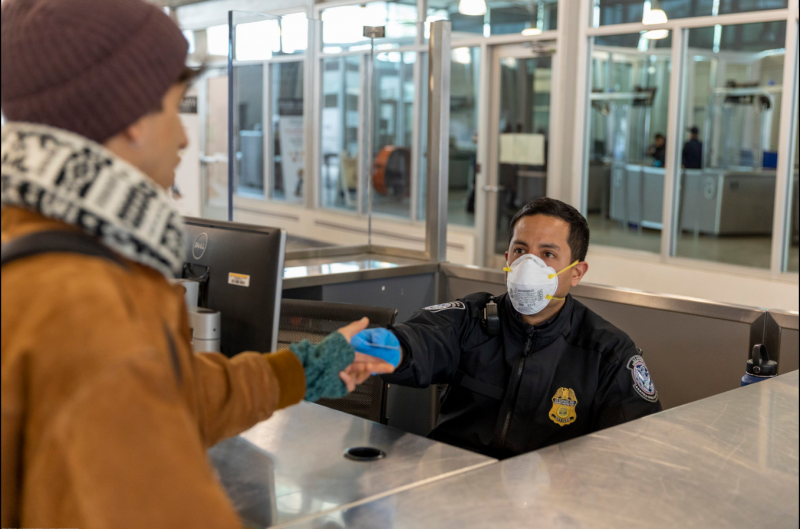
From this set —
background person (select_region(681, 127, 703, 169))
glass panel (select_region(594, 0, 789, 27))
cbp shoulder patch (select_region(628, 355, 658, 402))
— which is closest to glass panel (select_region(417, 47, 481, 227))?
glass panel (select_region(594, 0, 789, 27))

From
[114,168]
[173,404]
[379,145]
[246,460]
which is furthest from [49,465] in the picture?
[379,145]

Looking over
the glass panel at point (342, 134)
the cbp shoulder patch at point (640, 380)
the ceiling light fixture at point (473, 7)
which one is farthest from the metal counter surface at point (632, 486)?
the ceiling light fixture at point (473, 7)

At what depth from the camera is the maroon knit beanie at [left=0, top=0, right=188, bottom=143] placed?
0.60 m

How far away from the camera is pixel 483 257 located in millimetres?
6773

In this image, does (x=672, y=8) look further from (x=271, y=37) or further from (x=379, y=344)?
(x=379, y=344)

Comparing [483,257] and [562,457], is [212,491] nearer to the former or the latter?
[562,457]

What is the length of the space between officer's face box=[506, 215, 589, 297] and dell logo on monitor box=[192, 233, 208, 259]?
737 mm

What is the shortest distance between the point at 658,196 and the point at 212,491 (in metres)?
5.77

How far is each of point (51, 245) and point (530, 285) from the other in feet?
4.48

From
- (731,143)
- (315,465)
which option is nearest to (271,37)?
(315,465)

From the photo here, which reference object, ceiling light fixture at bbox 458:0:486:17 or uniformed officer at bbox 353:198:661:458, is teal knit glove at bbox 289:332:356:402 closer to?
uniformed officer at bbox 353:198:661:458

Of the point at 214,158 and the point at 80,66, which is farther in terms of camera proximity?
the point at 214,158

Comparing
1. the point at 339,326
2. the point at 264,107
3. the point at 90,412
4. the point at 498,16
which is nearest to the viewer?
the point at 90,412

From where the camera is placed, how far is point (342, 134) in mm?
5859
